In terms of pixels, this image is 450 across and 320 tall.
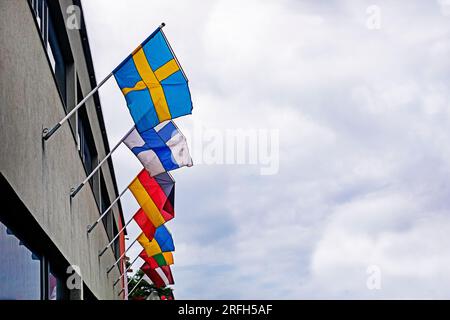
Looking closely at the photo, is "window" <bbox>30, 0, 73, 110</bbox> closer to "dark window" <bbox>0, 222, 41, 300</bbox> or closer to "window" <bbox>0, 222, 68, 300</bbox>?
"window" <bbox>0, 222, 68, 300</bbox>

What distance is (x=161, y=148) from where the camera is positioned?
1605cm

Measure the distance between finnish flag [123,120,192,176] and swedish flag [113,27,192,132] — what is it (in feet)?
8.59

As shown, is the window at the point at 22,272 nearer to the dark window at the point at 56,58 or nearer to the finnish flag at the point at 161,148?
the finnish flag at the point at 161,148

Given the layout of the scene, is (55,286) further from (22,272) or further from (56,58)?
(56,58)

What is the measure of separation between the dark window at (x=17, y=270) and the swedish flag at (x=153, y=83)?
99.2 inches

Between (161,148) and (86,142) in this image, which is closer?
(161,148)

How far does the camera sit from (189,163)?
16328 millimetres

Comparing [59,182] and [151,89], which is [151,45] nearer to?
[151,89]

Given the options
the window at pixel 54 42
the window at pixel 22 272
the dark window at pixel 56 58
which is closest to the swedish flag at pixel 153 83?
the window at pixel 54 42

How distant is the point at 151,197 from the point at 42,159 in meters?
8.32

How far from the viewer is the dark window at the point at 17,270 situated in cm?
906

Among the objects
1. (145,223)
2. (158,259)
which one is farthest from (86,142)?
(158,259)
